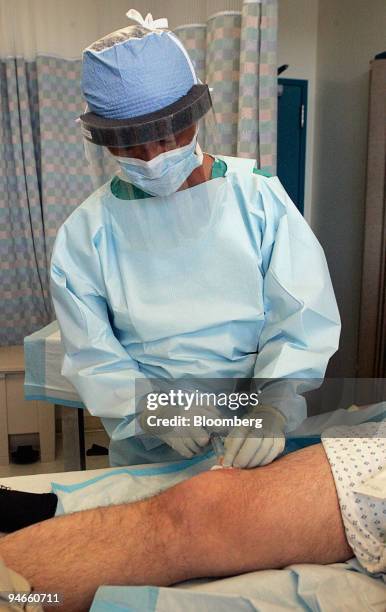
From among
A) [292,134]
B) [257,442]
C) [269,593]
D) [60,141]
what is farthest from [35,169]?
[269,593]

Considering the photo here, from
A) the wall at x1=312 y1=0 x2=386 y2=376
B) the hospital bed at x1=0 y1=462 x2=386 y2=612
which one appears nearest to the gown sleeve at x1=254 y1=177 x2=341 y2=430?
the hospital bed at x1=0 y1=462 x2=386 y2=612

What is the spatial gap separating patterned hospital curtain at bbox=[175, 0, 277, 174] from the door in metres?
0.69

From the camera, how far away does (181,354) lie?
3.63 ft

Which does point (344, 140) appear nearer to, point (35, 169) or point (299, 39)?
point (299, 39)

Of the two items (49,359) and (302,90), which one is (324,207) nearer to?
(302,90)

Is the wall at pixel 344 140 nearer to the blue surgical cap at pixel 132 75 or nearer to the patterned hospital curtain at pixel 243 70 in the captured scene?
the patterned hospital curtain at pixel 243 70

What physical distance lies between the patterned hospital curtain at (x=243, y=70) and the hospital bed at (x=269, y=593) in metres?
1.50

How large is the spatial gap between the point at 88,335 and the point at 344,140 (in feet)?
6.02

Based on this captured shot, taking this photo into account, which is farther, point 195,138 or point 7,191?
point 7,191

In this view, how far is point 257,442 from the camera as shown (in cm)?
96

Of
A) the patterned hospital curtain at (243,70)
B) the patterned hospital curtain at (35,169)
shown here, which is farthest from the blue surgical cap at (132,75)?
the patterned hospital curtain at (35,169)

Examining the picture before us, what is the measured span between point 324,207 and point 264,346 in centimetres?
177

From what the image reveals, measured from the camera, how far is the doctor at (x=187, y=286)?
A: 1.07m

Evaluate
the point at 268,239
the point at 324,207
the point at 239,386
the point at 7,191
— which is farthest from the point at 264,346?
the point at 7,191
